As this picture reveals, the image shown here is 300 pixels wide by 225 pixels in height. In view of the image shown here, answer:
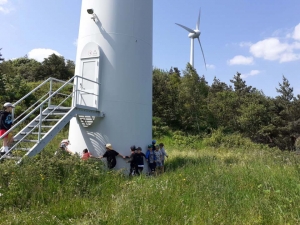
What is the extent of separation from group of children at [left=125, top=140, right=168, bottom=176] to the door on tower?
223cm

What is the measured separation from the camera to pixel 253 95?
36.4 metres

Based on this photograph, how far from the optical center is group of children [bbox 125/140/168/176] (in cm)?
945

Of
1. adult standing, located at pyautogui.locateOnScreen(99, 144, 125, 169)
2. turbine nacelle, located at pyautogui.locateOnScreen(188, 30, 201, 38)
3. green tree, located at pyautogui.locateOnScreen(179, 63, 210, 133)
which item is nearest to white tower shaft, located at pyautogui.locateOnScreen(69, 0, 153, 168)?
adult standing, located at pyautogui.locateOnScreen(99, 144, 125, 169)

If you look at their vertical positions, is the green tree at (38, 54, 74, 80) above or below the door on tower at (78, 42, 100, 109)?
above

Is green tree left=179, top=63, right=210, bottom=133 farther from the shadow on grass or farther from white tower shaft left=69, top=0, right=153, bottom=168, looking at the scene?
white tower shaft left=69, top=0, right=153, bottom=168

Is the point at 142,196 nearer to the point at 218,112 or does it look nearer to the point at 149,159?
the point at 149,159

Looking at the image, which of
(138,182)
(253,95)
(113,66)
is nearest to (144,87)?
(113,66)

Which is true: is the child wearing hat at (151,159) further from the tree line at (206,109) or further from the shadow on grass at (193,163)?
the tree line at (206,109)

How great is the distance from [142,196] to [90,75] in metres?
6.06

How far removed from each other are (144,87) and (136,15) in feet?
9.03

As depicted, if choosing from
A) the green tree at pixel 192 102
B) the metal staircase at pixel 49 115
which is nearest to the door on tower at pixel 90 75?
the metal staircase at pixel 49 115

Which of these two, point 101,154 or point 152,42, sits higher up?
point 152,42

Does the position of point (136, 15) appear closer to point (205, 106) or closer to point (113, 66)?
point (113, 66)

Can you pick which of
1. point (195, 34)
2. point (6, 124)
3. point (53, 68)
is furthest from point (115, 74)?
point (195, 34)
